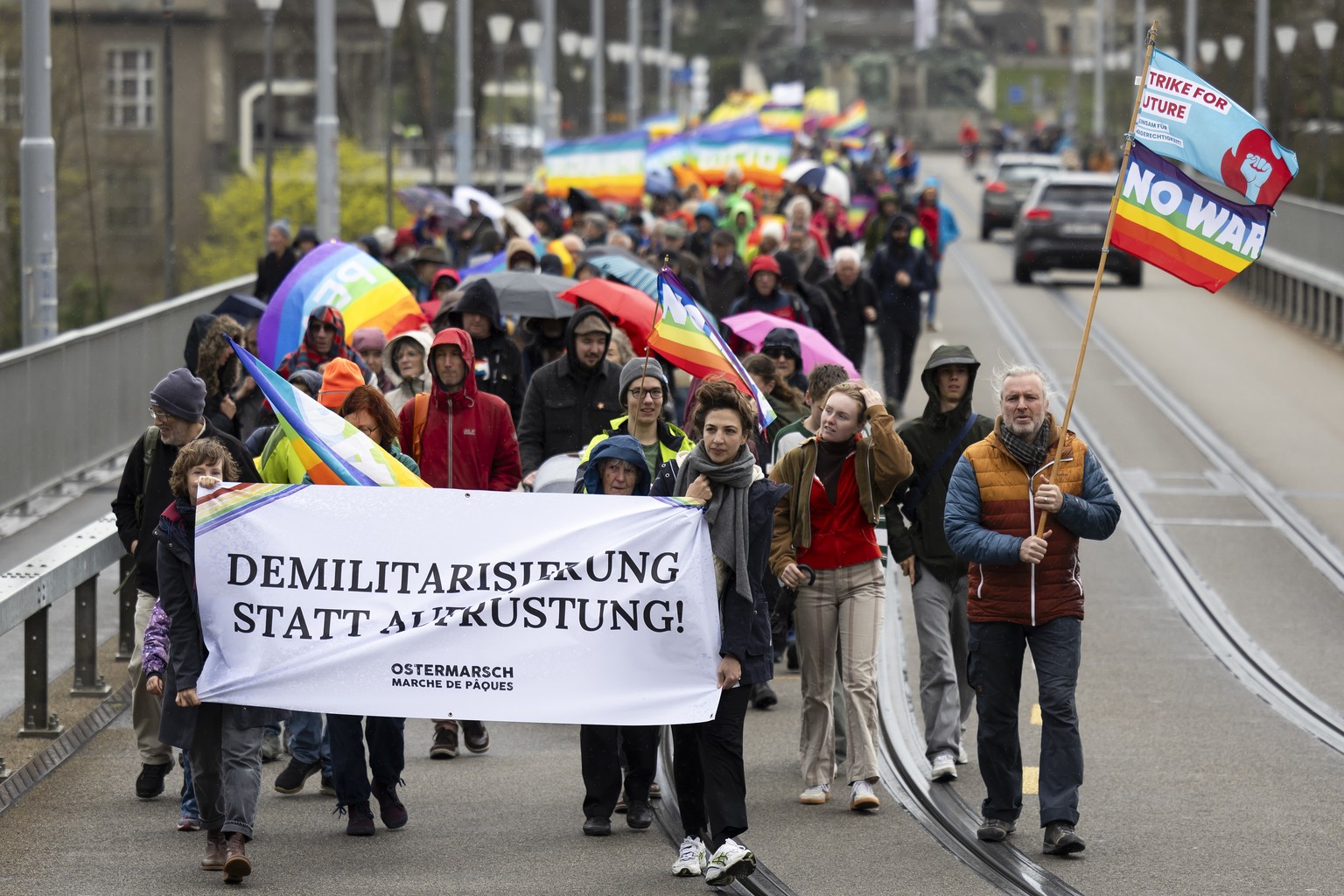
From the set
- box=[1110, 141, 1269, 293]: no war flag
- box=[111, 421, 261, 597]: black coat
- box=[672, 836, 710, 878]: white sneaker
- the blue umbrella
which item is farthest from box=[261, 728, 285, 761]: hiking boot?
the blue umbrella

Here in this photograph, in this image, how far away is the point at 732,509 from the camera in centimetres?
809

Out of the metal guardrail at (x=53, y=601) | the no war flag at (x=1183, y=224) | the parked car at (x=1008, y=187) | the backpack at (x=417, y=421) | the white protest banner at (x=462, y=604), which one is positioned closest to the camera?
the white protest banner at (x=462, y=604)

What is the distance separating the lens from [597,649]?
8.16 meters

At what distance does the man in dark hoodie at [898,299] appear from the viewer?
20.0m

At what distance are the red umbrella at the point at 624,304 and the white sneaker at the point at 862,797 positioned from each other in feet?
15.1

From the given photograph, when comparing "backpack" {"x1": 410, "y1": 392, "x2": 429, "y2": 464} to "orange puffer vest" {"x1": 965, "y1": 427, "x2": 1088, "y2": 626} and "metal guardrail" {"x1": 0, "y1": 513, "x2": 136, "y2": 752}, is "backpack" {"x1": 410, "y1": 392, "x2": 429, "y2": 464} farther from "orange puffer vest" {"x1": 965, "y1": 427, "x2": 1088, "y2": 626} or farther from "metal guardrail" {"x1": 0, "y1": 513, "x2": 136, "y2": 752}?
"orange puffer vest" {"x1": 965, "y1": 427, "x2": 1088, "y2": 626}

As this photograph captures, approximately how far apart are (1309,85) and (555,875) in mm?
56607

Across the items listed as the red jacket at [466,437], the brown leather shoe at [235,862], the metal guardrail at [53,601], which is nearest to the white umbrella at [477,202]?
the metal guardrail at [53,601]

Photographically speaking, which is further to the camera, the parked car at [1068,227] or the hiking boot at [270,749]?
the parked car at [1068,227]

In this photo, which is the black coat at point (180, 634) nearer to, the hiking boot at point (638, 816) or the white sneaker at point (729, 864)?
the hiking boot at point (638, 816)

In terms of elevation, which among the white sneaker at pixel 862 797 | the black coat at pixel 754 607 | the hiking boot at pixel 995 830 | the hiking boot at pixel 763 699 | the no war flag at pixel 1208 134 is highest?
the no war flag at pixel 1208 134

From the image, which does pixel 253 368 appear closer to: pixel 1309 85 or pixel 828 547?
pixel 828 547

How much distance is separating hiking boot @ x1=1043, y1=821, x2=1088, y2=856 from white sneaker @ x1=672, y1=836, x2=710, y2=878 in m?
1.27

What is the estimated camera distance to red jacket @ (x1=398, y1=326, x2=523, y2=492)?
33.7 ft
